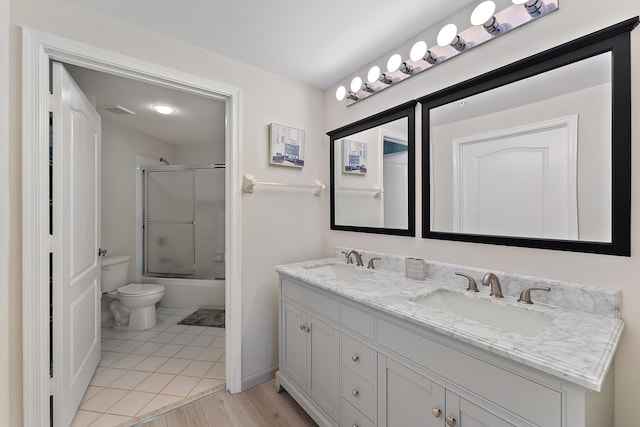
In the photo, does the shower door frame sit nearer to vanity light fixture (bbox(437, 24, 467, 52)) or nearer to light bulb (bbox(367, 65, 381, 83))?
light bulb (bbox(367, 65, 381, 83))

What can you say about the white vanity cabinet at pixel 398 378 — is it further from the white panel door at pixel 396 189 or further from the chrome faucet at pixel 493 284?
the white panel door at pixel 396 189

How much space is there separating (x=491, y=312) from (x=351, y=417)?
81 centimetres

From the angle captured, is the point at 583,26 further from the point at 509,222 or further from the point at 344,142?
the point at 344,142

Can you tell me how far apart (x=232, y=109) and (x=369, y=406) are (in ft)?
6.23

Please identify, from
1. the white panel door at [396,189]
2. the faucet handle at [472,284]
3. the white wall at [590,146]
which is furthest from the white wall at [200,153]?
the white wall at [590,146]

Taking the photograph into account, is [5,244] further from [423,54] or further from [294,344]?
[423,54]

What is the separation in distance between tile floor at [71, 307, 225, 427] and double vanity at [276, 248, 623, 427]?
72 cm

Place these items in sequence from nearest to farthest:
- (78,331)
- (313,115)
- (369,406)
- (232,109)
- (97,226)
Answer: (369,406) → (78,331) → (232,109) → (97,226) → (313,115)

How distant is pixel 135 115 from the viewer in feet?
9.61

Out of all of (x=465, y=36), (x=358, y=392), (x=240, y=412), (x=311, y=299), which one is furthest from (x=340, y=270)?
(x=465, y=36)

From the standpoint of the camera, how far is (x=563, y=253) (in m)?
1.14

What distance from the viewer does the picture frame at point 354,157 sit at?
208 centimetres

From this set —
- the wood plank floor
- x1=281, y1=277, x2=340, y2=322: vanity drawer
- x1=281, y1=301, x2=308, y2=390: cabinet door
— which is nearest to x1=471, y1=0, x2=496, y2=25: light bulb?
x1=281, y1=277, x2=340, y2=322: vanity drawer

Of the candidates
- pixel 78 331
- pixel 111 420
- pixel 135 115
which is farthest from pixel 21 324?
pixel 135 115
